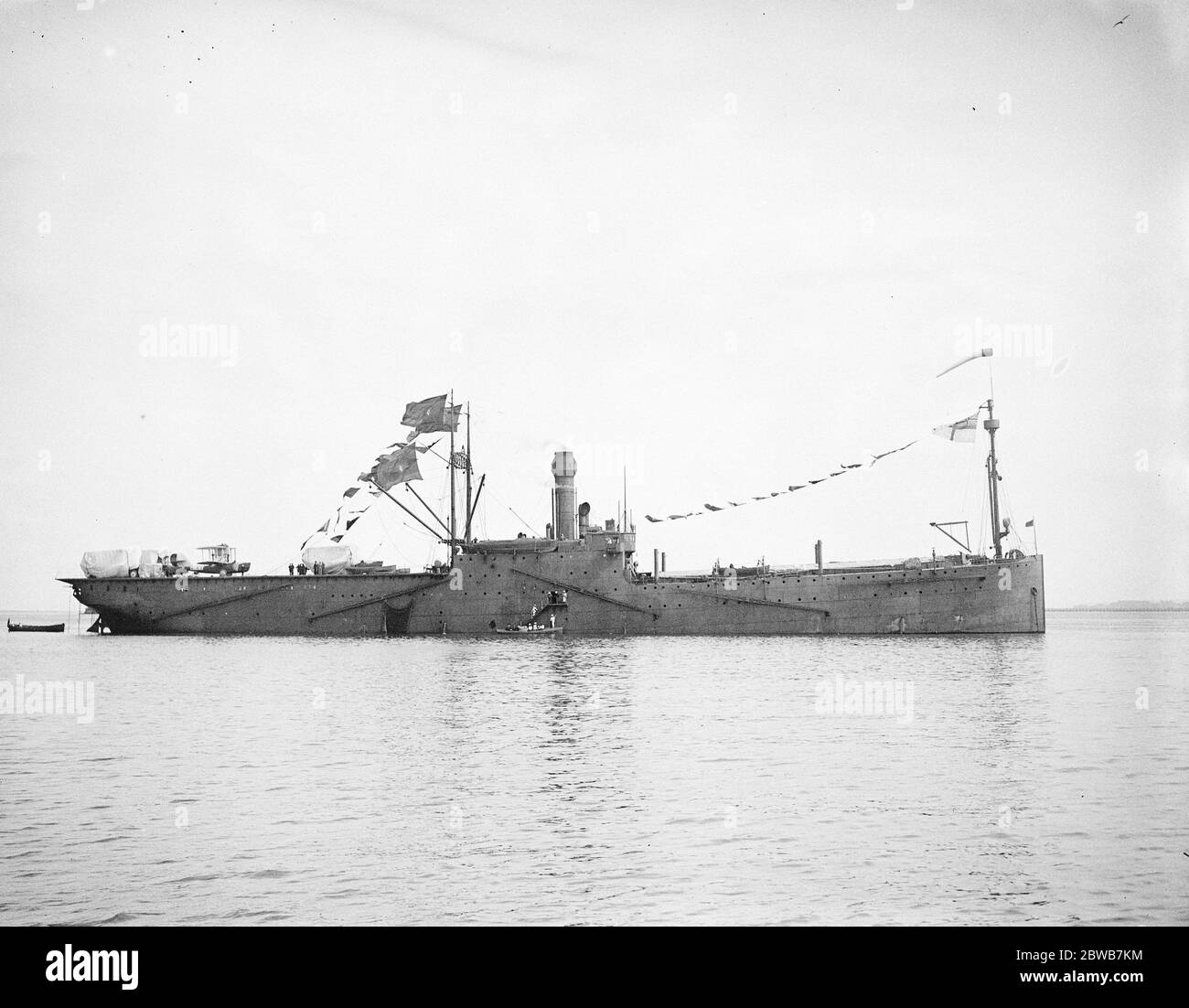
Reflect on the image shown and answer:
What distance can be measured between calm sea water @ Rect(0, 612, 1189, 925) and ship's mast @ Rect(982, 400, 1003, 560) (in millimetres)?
18762

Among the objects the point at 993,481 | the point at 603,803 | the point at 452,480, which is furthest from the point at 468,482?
the point at 603,803

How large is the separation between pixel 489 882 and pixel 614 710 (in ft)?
48.5

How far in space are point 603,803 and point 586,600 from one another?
4171 cm

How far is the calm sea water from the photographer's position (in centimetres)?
1195

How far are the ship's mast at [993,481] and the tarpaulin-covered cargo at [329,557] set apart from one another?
36.0 m

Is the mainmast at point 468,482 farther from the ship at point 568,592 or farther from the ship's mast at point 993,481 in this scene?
the ship's mast at point 993,481

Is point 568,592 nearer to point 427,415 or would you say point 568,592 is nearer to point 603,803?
point 427,415

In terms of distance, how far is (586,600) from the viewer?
→ 191 feet

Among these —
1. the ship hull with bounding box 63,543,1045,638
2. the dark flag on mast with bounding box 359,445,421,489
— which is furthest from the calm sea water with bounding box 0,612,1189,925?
the dark flag on mast with bounding box 359,445,421,489

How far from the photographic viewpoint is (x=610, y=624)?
58250mm

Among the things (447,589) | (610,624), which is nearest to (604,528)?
(610,624)

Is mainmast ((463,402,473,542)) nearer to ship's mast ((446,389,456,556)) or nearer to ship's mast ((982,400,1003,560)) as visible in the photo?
ship's mast ((446,389,456,556))
